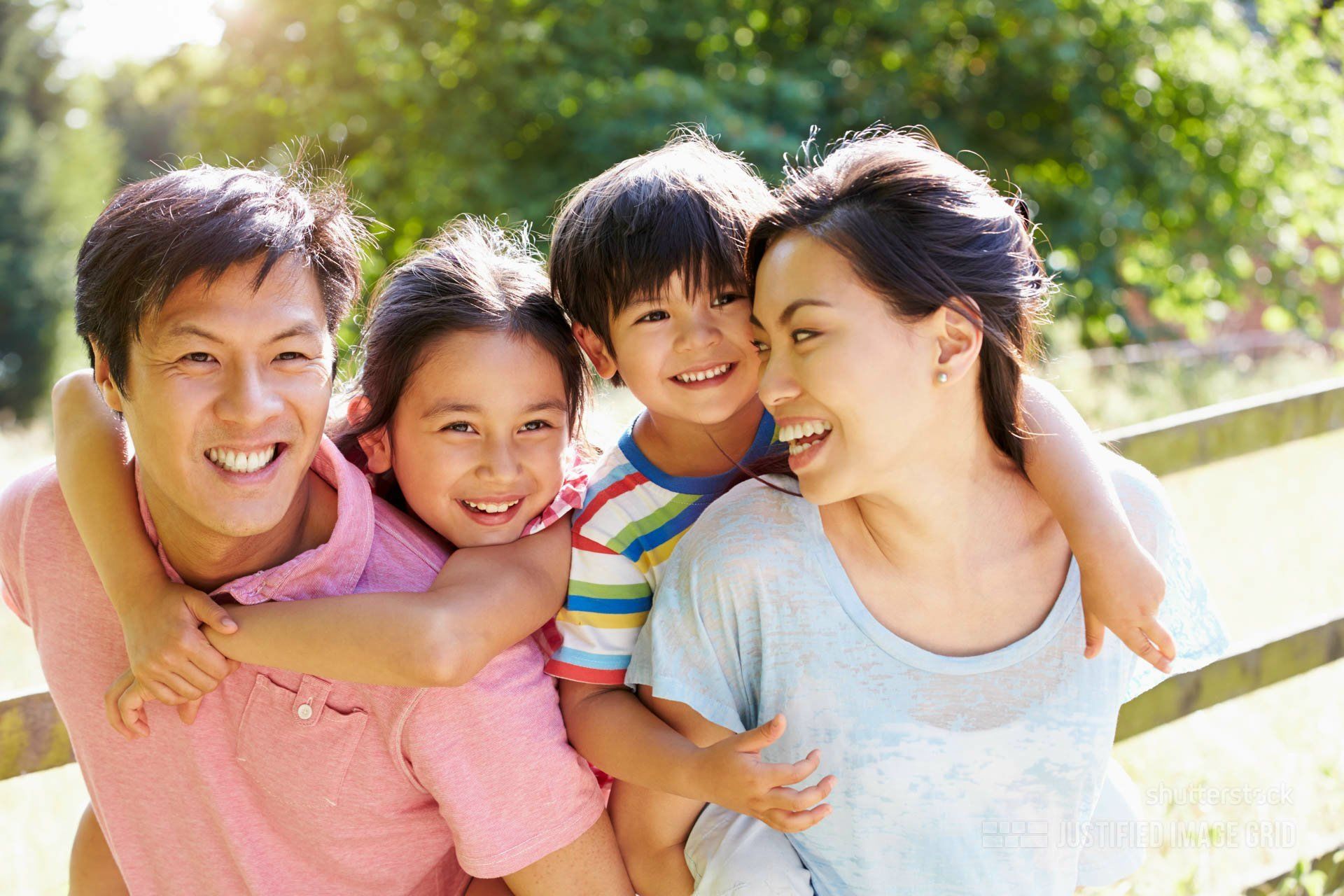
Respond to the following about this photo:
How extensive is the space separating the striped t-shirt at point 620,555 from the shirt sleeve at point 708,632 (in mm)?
90

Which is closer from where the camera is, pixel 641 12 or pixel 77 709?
pixel 77 709

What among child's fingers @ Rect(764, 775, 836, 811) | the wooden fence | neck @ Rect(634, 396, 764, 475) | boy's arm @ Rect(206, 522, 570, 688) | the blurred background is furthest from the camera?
the blurred background

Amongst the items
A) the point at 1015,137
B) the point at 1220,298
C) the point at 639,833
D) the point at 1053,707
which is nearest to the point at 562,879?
the point at 639,833

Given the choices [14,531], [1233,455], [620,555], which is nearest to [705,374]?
[620,555]

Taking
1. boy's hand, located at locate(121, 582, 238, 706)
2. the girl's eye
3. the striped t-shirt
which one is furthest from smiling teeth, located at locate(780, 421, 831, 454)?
boy's hand, located at locate(121, 582, 238, 706)

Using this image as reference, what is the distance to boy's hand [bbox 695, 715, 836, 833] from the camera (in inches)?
60.5

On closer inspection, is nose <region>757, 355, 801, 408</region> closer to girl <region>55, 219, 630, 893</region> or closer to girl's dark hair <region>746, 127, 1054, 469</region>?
girl's dark hair <region>746, 127, 1054, 469</region>

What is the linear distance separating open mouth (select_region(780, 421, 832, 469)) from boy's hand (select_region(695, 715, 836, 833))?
1.39ft

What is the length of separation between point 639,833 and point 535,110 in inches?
308

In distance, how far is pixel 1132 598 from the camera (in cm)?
173

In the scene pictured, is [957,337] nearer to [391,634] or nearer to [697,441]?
[697,441]

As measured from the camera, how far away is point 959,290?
5.71 feet

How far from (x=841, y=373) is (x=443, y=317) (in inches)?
29.7

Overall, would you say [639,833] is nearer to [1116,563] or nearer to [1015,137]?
[1116,563]
